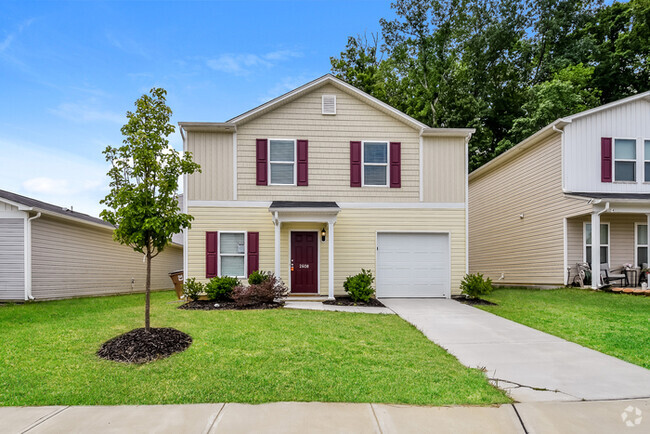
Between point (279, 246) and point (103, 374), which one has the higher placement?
point (279, 246)

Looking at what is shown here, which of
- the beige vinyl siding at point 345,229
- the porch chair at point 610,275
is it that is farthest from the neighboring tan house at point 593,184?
the beige vinyl siding at point 345,229

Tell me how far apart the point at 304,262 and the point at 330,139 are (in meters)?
4.00

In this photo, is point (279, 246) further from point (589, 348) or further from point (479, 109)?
point (479, 109)

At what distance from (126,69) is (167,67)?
166 centimetres

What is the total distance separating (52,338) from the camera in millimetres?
6480

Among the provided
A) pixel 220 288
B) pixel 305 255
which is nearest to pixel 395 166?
pixel 305 255

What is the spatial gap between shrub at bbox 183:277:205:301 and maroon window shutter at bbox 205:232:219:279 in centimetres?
48

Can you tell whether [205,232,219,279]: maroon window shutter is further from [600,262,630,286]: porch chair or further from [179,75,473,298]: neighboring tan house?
[600,262,630,286]: porch chair

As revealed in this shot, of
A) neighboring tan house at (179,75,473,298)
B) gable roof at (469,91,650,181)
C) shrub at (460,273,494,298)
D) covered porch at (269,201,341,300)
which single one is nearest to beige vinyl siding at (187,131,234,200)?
neighboring tan house at (179,75,473,298)

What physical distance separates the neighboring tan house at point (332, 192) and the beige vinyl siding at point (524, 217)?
3837mm

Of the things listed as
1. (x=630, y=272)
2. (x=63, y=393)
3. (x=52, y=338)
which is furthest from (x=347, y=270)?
(x=630, y=272)

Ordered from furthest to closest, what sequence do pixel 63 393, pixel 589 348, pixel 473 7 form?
1. pixel 473 7
2. pixel 589 348
3. pixel 63 393

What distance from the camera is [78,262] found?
47.1 ft

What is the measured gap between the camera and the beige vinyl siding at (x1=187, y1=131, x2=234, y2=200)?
39.4ft
